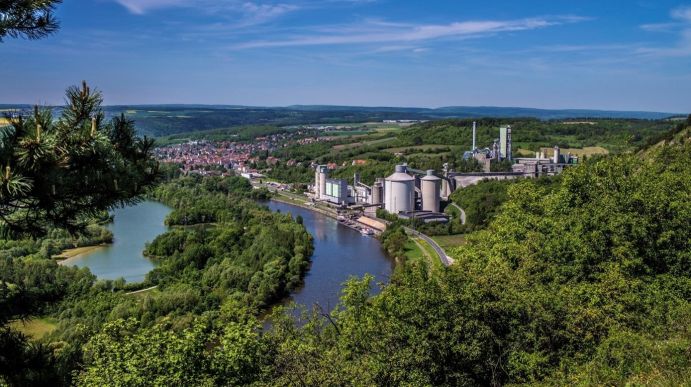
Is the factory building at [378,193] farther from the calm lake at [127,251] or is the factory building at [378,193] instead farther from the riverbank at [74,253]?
the riverbank at [74,253]

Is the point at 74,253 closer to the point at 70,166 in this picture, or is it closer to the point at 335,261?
the point at 335,261

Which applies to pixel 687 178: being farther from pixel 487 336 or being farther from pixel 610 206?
pixel 487 336

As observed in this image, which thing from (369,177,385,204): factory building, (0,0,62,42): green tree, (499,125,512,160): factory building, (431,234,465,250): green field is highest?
(0,0,62,42): green tree

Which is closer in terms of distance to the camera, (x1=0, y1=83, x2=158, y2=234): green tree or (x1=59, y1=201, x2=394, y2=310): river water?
(x1=0, y1=83, x2=158, y2=234): green tree

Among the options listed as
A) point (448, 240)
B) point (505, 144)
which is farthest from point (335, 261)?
point (505, 144)

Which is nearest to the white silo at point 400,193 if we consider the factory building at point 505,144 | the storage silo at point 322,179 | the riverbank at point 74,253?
the storage silo at point 322,179

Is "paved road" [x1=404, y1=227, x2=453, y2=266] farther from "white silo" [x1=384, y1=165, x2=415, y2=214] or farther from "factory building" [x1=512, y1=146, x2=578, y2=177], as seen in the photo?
"factory building" [x1=512, y1=146, x2=578, y2=177]

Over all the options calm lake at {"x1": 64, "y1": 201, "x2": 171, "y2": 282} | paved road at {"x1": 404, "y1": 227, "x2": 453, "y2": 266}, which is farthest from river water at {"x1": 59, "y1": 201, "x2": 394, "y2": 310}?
paved road at {"x1": 404, "y1": 227, "x2": 453, "y2": 266}

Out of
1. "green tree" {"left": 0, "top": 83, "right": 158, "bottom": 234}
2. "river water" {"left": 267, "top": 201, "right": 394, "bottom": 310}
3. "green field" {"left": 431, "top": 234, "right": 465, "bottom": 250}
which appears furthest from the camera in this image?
"green field" {"left": 431, "top": 234, "right": 465, "bottom": 250}
